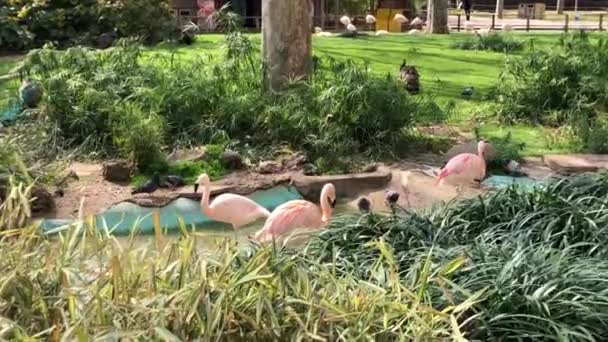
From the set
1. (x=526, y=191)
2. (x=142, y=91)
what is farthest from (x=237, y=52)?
(x=526, y=191)

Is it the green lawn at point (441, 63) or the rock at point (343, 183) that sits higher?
the green lawn at point (441, 63)

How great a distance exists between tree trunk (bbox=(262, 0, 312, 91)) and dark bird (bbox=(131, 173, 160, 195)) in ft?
6.96

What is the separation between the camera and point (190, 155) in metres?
7.38

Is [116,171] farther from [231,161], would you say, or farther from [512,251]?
[512,251]

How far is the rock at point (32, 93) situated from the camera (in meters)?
8.09

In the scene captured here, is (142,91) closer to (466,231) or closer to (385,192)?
(385,192)

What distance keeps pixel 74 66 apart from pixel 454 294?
20.0ft

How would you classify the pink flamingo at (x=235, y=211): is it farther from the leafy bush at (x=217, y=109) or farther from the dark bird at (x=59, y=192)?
the leafy bush at (x=217, y=109)

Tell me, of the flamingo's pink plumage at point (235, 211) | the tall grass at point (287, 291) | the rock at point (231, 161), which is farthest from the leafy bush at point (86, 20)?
the tall grass at point (287, 291)

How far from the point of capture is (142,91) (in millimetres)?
7699

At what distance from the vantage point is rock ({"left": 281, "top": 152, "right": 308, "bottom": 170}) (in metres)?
7.16

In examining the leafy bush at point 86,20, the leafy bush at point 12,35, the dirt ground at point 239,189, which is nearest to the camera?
the dirt ground at point 239,189

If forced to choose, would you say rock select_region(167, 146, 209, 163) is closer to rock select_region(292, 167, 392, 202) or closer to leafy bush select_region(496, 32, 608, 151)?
rock select_region(292, 167, 392, 202)

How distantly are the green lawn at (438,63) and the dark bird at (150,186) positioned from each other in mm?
3194
